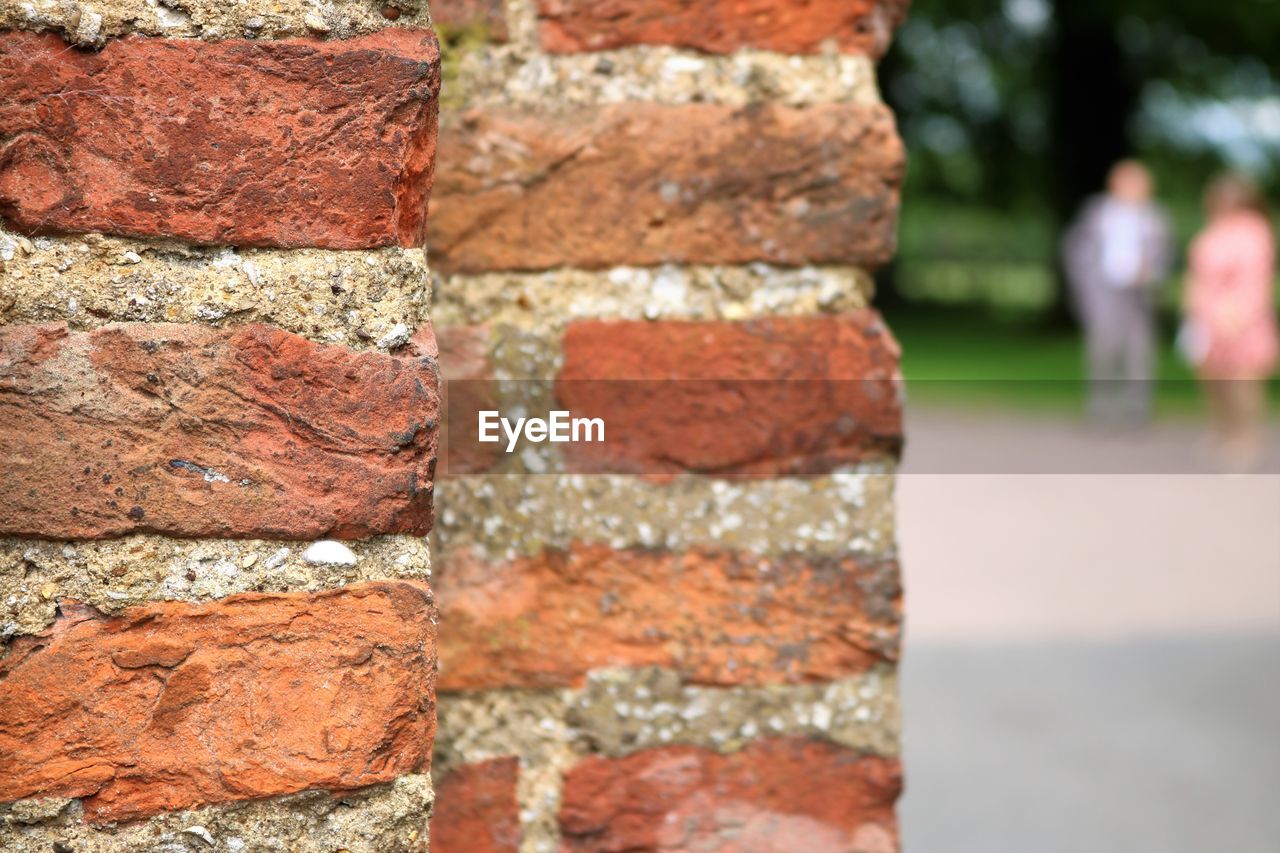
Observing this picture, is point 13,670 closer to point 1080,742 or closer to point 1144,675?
point 1080,742

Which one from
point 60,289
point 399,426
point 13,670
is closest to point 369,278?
point 399,426

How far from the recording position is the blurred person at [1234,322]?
34.5 ft

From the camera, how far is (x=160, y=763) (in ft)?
3.68

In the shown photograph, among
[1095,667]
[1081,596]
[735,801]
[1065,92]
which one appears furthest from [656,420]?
[1065,92]

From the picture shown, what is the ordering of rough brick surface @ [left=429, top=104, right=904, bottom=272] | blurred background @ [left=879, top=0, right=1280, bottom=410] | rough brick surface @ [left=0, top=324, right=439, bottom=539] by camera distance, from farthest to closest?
blurred background @ [left=879, top=0, right=1280, bottom=410] < rough brick surface @ [left=429, top=104, right=904, bottom=272] < rough brick surface @ [left=0, top=324, right=439, bottom=539]

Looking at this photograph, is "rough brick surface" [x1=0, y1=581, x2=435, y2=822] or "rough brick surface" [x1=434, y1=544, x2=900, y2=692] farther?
"rough brick surface" [x1=434, y1=544, x2=900, y2=692]

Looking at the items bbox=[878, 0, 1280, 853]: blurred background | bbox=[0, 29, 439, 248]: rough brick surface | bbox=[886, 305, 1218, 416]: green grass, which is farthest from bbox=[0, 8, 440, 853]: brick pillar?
bbox=[886, 305, 1218, 416]: green grass

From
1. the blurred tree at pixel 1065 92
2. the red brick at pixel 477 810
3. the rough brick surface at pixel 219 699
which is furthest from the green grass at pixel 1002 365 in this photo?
the rough brick surface at pixel 219 699

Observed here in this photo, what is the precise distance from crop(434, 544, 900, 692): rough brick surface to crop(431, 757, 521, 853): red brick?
87 mm

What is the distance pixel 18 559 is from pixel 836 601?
30.8 inches

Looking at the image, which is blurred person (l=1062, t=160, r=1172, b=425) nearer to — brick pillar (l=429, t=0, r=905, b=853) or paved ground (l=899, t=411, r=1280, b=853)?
paved ground (l=899, t=411, r=1280, b=853)

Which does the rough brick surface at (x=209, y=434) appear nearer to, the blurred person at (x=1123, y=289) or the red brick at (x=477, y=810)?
the red brick at (x=477, y=810)

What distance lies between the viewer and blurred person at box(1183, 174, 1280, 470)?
10.5 meters

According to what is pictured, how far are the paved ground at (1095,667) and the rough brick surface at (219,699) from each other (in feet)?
11.8
